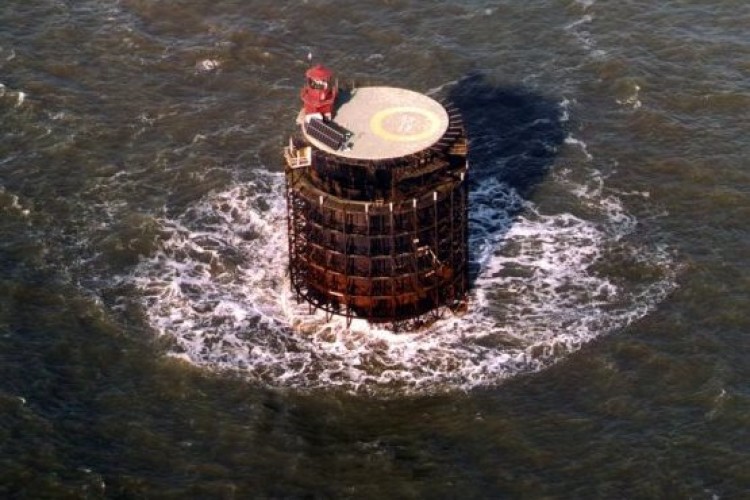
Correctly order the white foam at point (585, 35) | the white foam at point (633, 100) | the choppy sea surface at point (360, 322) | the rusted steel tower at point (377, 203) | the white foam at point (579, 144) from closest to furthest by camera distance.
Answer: the choppy sea surface at point (360, 322), the rusted steel tower at point (377, 203), the white foam at point (579, 144), the white foam at point (633, 100), the white foam at point (585, 35)

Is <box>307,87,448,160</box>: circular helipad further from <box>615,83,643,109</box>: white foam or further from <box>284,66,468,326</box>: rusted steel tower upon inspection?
<box>615,83,643,109</box>: white foam

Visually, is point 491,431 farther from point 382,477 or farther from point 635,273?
point 635,273

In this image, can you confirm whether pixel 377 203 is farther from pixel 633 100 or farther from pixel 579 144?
pixel 633 100

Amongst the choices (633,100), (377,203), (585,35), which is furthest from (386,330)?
(585,35)

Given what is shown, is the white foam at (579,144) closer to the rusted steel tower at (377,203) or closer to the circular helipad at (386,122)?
the rusted steel tower at (377,203)

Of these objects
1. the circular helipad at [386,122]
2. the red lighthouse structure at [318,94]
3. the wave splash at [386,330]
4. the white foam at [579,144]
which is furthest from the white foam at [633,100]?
the red lighthouse structure at [318,94]

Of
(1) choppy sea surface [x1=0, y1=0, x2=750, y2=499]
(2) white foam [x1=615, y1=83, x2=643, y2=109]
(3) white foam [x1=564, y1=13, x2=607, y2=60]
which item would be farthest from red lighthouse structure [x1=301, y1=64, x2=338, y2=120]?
(3) white foam [x1=564, y1=13, x2=607, y2=60]
